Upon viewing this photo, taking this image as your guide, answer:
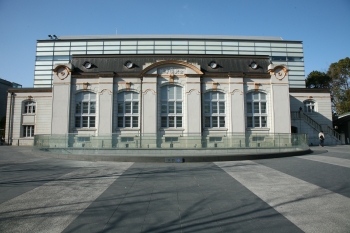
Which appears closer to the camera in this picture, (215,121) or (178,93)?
(178,93)

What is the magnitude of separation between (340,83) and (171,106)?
36027 mm

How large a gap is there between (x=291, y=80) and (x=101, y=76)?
125 ft

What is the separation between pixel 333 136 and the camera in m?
30.4

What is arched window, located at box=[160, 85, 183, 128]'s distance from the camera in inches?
1079

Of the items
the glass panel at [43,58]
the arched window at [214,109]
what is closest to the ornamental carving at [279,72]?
the arched window at [214,109]

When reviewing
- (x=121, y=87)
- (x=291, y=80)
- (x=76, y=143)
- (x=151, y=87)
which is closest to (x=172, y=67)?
(x=151, y=87)

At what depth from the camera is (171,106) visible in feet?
90.7

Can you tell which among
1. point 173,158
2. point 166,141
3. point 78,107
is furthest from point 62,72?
point 173,158

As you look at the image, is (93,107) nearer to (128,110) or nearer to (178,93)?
(128,110)

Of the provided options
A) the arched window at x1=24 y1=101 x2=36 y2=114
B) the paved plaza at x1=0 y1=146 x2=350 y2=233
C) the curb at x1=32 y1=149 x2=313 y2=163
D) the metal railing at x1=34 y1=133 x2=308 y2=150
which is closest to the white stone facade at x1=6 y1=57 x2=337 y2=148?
the arched window at x1=24 y1=101 x2=36 y2=114

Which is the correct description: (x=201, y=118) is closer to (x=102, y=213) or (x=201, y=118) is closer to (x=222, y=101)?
(x=222, y=101)

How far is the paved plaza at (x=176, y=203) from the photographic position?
4645 millimetres

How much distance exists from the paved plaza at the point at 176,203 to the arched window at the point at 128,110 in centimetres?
1788

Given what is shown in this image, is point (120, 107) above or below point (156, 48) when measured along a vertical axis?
below
